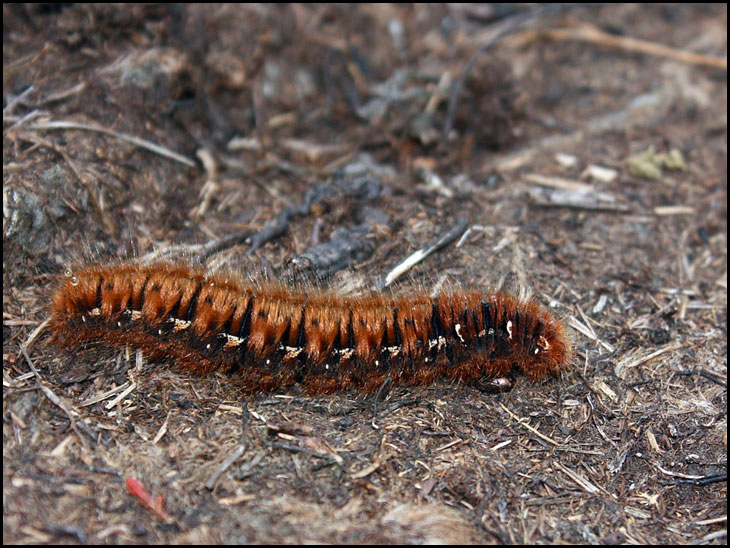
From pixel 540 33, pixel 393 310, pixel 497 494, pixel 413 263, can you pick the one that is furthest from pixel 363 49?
pixel 497 494

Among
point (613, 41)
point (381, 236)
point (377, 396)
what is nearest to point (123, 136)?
point (381, 236)

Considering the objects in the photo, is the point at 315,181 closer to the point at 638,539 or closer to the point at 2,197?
the point at 2,197

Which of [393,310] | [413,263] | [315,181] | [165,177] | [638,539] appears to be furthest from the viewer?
[315,181]

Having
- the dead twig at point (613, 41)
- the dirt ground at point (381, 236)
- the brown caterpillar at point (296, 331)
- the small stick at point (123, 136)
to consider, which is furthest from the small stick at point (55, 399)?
the dead twig at point (613, 41)

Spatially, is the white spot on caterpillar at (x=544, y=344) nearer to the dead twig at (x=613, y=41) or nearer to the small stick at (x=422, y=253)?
the small stick at (x=422, y=253)

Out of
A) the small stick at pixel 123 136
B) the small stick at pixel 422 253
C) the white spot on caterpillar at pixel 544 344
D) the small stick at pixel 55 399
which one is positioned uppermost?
the small stick at pixel 123 136

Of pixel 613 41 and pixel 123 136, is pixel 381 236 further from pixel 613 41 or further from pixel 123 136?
pixel 613 41

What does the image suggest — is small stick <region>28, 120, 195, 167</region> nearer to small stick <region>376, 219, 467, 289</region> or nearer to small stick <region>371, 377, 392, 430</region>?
small stick <region>376, 219, 467, 289</region>
